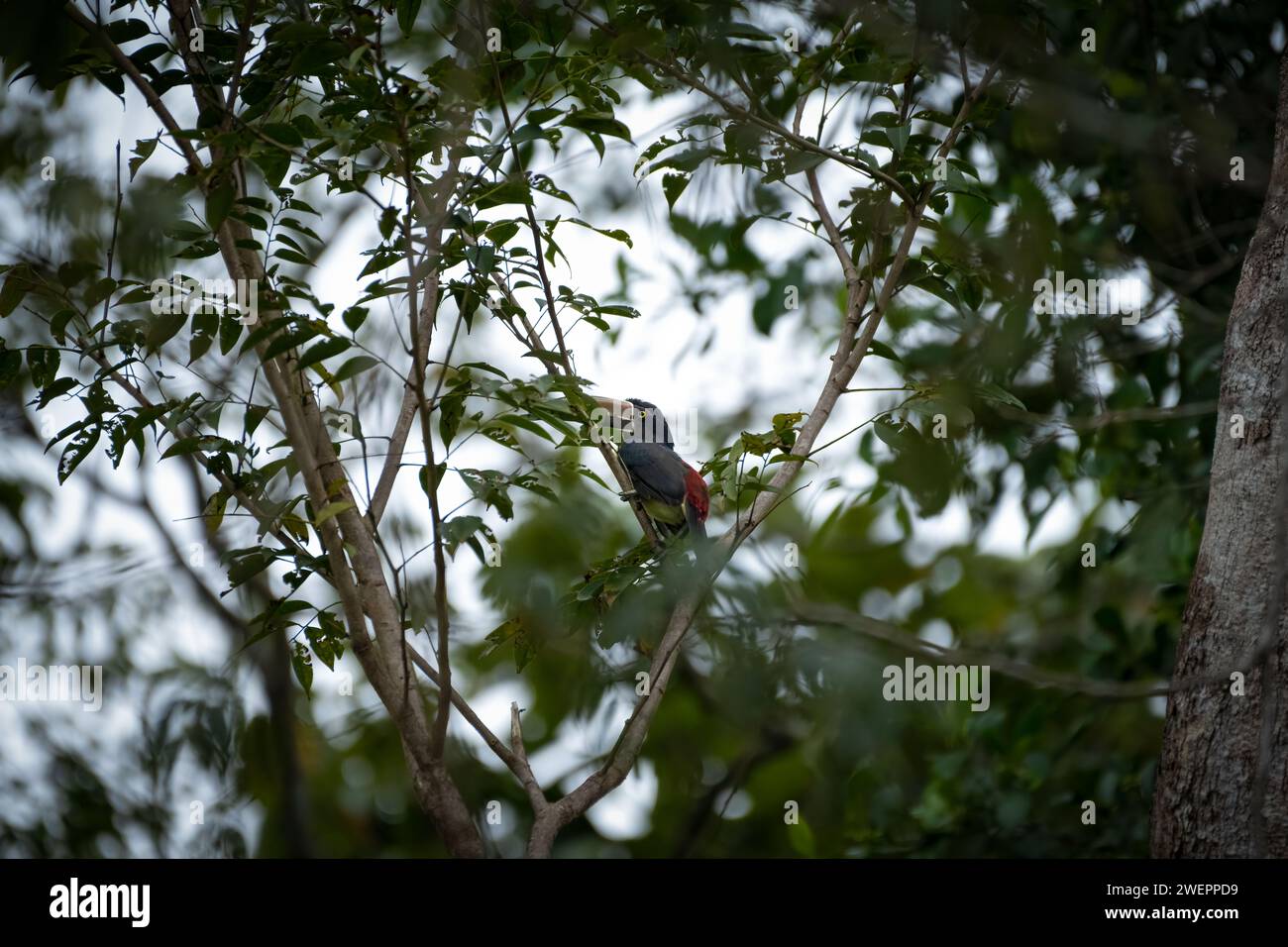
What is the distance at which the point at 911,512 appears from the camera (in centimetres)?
433

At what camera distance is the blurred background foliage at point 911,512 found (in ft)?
7.57

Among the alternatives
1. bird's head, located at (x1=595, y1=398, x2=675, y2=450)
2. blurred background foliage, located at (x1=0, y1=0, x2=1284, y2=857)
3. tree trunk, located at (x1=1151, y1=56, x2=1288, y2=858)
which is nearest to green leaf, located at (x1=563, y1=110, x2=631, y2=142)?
blurred background foliage, located at (x1=0, y1=0, x2=1284, y2=857)

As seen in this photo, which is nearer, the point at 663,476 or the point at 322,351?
the point at 322,351

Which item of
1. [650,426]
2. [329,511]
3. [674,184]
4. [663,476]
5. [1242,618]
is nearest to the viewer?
[329,511]

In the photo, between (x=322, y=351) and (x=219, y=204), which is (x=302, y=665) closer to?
(x=322, y=351)

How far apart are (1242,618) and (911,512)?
2.31m

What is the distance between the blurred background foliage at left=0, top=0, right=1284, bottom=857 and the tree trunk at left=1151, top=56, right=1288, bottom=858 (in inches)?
20.2

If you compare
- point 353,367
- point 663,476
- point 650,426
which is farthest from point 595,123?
point 650,426

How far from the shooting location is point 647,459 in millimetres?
3416

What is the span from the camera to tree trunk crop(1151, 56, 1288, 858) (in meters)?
1.95

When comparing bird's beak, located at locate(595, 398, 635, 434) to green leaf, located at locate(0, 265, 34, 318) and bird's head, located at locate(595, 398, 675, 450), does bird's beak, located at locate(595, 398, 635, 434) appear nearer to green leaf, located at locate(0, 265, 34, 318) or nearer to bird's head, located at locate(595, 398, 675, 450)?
bird's head, located at locate(595, 398, 675, 450)

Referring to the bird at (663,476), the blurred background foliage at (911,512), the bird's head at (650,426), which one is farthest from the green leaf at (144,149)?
the bird's head at (650,426)
